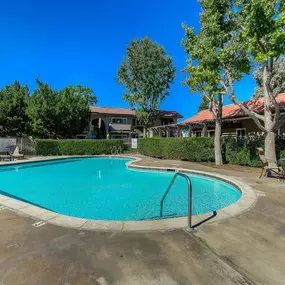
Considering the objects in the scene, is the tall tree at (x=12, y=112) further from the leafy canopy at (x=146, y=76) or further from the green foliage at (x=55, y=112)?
the leafy canopy at (x=146, y=76)

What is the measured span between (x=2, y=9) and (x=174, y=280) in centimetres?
1635

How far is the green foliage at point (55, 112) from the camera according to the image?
81.0 ft

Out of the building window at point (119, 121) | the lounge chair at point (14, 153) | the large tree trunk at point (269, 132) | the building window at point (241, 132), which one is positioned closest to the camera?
the large tree trunk at point (269, 132)

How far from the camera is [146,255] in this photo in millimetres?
3160

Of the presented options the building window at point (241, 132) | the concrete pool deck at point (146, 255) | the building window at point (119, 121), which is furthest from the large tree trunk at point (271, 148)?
the building window at point (119, 121)

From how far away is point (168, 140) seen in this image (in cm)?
1866

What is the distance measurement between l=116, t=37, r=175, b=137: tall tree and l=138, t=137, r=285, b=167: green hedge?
8.43m

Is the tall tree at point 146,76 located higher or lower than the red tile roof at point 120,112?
higher

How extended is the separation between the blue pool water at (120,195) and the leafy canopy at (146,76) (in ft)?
56.1

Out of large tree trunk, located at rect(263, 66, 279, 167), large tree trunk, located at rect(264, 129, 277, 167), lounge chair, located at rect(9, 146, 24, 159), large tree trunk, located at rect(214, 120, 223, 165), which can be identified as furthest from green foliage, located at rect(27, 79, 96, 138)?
large tree trunk, located at rect(264, 129, 277, 167)

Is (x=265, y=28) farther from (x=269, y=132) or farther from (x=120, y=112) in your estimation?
(x=120, y=112)

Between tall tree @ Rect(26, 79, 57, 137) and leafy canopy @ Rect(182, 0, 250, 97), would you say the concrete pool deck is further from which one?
tall tree @ Rect(26, 79, 57, 137)

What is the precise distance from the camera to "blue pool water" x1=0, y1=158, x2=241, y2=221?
Result: 666 cm

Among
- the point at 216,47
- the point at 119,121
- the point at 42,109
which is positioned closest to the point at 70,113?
the point at 42,109
